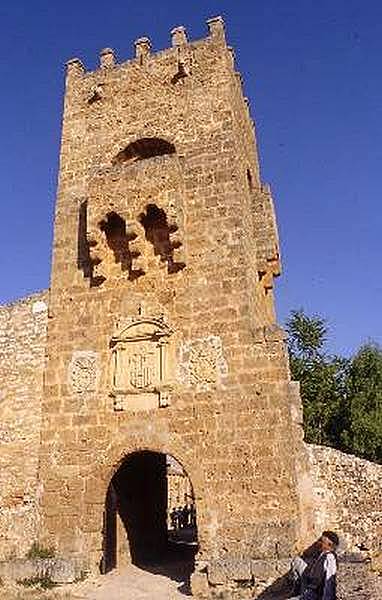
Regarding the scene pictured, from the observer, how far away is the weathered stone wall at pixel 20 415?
10766 millimetres

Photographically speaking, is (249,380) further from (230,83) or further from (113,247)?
(230,83)

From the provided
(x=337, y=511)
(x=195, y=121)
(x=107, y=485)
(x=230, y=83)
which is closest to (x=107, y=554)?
(x=107, y=485)

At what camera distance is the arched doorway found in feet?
31.6

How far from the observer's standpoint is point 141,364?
9352mm

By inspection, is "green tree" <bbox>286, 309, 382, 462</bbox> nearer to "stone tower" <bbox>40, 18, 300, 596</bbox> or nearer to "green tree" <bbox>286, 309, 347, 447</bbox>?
"green tree" <bbox>286, 309, 347, 447</bbox>

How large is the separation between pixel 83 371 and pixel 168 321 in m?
1.74

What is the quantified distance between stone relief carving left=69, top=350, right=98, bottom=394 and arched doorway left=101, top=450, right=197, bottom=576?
1.43 metres

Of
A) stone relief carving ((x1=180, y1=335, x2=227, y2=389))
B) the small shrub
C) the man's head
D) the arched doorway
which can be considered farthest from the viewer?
the arched doorway

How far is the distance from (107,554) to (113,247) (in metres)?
5.23

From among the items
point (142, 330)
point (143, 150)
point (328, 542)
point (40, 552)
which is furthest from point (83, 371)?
point (328, 542)

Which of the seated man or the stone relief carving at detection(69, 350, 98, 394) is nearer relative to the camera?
the seated man

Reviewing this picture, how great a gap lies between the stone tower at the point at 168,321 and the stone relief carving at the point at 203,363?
23mm

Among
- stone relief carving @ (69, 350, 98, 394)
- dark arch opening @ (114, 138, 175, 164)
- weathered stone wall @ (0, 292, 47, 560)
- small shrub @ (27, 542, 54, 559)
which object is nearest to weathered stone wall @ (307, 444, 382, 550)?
stone relief carving @ (69, 350, 98, 394)

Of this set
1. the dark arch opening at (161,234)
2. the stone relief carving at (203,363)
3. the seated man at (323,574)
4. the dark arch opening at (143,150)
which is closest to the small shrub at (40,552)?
the stone relief carving at (203,363)
